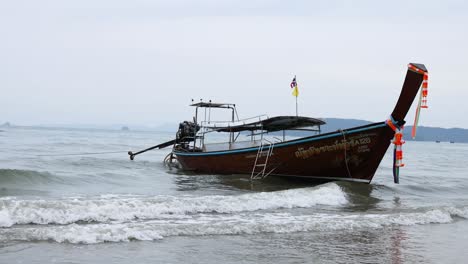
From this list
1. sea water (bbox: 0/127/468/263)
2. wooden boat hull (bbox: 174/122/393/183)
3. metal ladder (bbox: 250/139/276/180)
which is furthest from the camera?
metal ladder (bbox: 250/139/276/180)

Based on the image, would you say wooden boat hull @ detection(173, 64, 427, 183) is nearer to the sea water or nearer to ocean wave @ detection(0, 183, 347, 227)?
the sea water

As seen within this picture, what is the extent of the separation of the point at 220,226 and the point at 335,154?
7690 mm

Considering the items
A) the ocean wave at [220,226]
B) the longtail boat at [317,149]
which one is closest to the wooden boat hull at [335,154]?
the longtail boat at [317,149]

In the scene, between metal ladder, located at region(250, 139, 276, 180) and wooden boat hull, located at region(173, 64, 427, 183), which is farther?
metal ladder, located at region(250, 139, 276, 180)

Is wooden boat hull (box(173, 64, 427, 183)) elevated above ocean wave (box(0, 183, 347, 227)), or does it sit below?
above

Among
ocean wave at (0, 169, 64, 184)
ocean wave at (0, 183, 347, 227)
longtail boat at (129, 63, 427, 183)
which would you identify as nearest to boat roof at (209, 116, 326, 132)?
longtail boat at (129, 63, 427, 183)

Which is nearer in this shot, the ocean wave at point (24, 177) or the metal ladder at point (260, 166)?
the ocean wave at point (24, 177)

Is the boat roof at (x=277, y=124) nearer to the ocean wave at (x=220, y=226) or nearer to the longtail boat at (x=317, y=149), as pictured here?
the longtail boat at (x=317, y=149)

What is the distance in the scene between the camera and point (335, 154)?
53.1 feet

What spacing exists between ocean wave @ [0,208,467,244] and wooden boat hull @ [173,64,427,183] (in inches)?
143

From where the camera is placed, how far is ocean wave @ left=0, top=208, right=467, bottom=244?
316 inches

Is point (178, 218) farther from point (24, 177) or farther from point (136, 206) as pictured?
point (24, 177)

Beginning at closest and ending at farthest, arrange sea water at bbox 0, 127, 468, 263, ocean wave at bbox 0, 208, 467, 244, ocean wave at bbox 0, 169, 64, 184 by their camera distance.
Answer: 1. sea water at bbox 0, 127, 468, 263
2. ocean wave at bbox 0, 208, 467, 244
3. ocean wave at bbox 0, 169, 64, 184

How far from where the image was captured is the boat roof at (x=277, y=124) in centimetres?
1691
